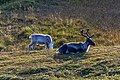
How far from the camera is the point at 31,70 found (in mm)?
14047

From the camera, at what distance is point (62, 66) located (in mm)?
14367

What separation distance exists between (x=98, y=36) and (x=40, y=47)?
4.89 m

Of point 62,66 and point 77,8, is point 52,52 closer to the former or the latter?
point 62,66

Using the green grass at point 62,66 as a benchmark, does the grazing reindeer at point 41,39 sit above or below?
below

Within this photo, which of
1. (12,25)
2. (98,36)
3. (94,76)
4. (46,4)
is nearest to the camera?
(94,76)

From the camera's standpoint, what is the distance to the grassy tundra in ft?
44.7

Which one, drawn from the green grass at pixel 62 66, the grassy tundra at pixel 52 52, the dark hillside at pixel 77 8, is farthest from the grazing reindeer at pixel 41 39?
the dark hillside at pixel 77 8

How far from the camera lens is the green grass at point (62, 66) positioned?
43.7 ft

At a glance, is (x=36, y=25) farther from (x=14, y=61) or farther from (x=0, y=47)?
(x=14, y=61)

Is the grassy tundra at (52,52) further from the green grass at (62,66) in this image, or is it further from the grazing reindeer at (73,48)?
the grazing reindeer at (73,48)

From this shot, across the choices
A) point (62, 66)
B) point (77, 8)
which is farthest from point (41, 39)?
point (77, 8)

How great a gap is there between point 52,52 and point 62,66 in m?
3.33

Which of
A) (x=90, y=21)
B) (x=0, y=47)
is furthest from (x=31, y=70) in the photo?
(x=90, y=21)

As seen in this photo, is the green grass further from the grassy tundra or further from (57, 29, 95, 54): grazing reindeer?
(57, 29, 95, 54): grazing reindeer
